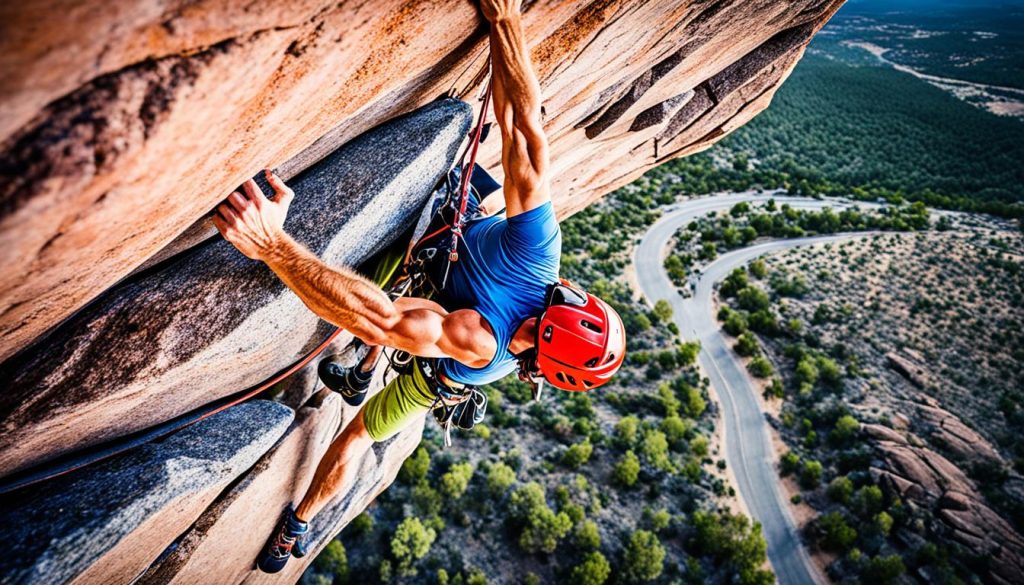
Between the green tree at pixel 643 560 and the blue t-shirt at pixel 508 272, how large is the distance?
67.8 ft

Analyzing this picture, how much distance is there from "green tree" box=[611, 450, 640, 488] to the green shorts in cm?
2158

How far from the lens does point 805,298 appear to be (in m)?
38.4

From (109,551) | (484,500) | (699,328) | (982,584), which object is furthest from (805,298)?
(109,551)

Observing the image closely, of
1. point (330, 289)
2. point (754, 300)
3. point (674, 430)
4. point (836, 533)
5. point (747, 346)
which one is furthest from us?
point (754, 300)

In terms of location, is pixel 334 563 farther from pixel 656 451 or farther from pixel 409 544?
pixel 656 451

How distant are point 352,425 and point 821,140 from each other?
252ft

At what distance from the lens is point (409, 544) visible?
2006cm

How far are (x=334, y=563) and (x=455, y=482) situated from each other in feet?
19.7

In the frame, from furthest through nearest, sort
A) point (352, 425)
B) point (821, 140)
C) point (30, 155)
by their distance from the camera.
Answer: point (821, 140), point (352, 425), point (30, 155)

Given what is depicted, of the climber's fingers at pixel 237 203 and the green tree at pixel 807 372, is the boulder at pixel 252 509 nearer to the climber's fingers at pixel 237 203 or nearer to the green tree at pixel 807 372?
the climber's fingers at pixel 237 203

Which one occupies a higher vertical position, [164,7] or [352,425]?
[164,7]

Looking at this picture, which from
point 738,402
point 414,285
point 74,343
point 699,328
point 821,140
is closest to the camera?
point 74,343

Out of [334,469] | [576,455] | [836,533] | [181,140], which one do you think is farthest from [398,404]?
[836,533]

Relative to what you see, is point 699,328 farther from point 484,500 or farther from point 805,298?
point 484,500
